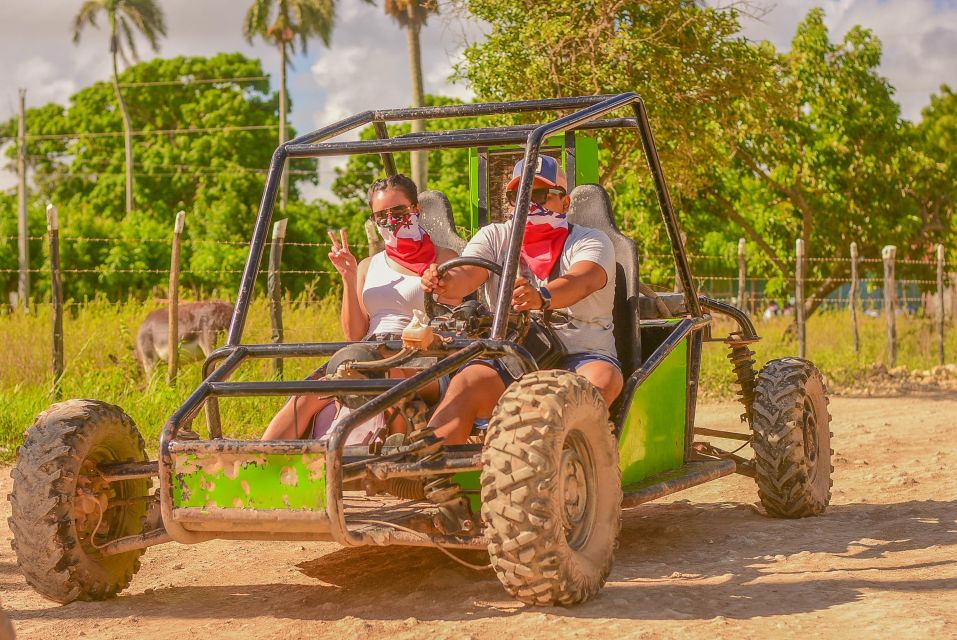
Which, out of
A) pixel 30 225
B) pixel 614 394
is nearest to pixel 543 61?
pixel 614 394

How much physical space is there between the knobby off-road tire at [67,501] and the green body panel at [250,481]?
56 centimetres

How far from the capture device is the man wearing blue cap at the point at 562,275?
5484mm

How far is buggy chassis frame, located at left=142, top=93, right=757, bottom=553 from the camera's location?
449 cm

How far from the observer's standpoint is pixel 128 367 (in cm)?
1245

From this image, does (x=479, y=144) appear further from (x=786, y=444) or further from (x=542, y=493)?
(x=786, y=444)

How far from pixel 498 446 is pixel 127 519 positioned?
173 cm

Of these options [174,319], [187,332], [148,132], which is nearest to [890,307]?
[187,332]

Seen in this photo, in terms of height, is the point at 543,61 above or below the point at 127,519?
above

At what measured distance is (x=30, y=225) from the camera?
127 ft

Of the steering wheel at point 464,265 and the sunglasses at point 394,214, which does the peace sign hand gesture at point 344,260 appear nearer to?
the sunglasses at point 394,214

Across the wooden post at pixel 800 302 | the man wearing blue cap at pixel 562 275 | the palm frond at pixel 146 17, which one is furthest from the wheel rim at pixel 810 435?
the palm frond at pixel 146 17

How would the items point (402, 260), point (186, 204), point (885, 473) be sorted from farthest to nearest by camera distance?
point (186, 204) < point (885, 473) < point (402, 260)

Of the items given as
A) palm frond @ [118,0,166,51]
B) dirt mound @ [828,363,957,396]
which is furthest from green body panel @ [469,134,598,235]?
palm frond @ [118,0,166,51]

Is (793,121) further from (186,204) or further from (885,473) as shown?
(186,204)
